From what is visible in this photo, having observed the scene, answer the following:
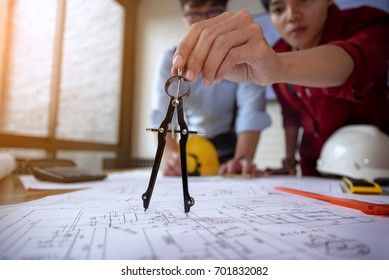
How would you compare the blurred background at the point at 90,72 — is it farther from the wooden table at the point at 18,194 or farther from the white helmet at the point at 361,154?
the wooden table at the point at 18,194

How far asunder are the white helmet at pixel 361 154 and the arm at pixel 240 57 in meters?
0.26

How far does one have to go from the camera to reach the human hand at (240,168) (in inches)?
28.2

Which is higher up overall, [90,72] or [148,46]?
[148,46]

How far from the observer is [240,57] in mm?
351

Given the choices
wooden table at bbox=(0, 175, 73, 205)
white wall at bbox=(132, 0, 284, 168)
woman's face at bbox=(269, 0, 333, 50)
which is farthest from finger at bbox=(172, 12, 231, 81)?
white wall at bbox=(132, 0, 284, 168)

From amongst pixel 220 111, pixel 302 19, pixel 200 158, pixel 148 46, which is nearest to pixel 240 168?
pixel 200 158

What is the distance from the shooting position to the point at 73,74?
1.69 m

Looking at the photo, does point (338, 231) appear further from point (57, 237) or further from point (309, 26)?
point (309, 26)

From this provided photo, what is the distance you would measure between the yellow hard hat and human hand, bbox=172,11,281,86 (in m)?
0.40

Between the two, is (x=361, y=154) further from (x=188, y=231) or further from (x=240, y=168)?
(x=188, y=231)

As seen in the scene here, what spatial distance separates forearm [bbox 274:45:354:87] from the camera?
16.0 inches

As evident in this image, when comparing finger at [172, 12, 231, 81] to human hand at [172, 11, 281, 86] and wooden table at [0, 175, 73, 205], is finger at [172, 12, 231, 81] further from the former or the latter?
wooden table at [0, 175, 73, 205]

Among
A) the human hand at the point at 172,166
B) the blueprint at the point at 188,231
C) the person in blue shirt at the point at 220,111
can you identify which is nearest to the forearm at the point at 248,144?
the person in blue shirt at the point at 220,111

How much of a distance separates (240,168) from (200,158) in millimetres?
122
